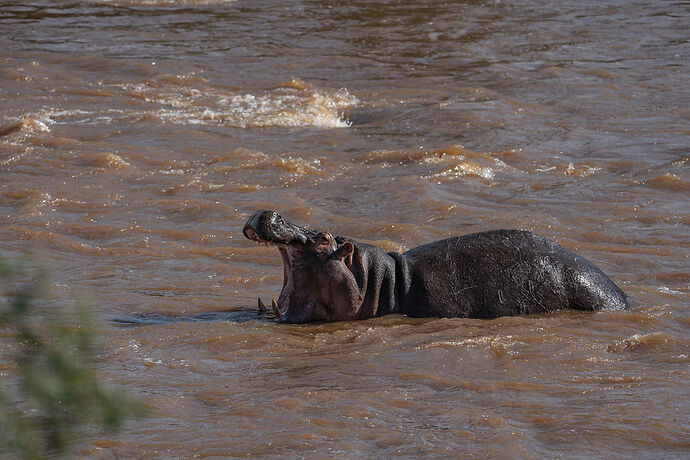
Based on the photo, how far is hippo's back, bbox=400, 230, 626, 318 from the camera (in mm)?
5941

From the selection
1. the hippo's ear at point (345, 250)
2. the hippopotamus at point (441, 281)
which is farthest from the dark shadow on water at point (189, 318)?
the hippo's ear at point (345, 250)

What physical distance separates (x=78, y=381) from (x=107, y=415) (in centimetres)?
7

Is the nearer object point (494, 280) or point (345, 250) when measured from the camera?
point (345, 250)

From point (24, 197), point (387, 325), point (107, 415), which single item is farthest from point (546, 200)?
point (107, 415)

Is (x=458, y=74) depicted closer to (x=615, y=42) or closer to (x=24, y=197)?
(x=615, y=42)

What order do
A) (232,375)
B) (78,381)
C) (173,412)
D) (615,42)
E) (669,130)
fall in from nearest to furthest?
1. (78,381)
2. (173,412)
3. (232,375)
4. (669,130)
5. (615,42)

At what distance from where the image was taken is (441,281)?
595 cm

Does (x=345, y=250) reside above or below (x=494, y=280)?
above

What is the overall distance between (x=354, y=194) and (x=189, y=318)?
351 centimetres

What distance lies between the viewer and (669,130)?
38.4 ft

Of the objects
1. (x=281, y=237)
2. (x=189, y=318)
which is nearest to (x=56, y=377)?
(x=281, y=237)

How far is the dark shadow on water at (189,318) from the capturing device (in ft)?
19.4

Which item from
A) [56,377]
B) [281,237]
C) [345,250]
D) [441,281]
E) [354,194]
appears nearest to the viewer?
[56,377]

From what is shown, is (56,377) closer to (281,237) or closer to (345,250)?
(281,237)
